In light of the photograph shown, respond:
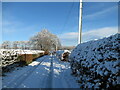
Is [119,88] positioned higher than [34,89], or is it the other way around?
[119,88]

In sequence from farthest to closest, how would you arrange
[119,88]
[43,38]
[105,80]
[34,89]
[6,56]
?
[43,38]
[6,56]
[34,89]
[105,80]
[119,88]

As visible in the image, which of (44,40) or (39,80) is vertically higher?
(44,40)

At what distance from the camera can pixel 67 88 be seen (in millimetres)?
6719

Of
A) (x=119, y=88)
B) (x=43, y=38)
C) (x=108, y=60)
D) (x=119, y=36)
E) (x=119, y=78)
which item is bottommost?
(x=119, y=88)

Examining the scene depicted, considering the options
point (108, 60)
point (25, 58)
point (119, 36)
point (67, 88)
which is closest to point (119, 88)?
point (108, 60)

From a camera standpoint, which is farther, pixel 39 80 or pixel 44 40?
pixel 44 40

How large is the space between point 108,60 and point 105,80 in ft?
2.07

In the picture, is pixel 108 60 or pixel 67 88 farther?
pixel 67 88

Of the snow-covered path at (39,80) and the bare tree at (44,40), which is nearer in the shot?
the snow-covered path at (39,80)

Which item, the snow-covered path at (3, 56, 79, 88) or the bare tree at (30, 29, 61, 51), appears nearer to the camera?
the snow-covered path at (3, 56, 79, 88)

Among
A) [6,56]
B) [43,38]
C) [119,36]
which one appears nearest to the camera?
[119,36]

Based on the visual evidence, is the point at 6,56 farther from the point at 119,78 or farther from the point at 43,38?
the point at 43,38

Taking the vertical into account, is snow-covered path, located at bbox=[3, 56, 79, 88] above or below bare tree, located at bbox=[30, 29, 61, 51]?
below

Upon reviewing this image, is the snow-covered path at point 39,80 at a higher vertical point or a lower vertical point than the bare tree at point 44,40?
lower
